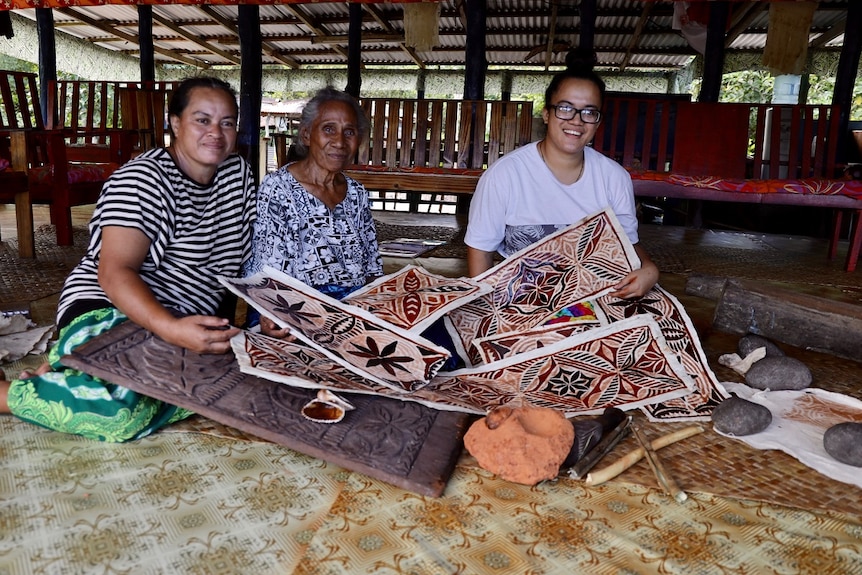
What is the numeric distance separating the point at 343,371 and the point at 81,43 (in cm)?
1269

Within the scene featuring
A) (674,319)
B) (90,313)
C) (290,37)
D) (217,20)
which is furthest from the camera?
(290,37)

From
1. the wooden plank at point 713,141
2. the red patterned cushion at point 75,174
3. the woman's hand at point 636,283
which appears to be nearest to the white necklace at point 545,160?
the woman's hand at point 636,283

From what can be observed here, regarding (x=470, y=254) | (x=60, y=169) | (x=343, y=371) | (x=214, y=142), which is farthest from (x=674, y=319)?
(x=60, y=169)

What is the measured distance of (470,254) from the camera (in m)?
2.61

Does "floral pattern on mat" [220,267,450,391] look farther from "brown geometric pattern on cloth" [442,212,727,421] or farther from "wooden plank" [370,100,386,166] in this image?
"wooden plank" [370,100,386,166]

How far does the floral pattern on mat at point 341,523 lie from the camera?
4.15ft

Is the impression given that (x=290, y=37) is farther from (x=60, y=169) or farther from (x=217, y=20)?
(x=60, y=169)

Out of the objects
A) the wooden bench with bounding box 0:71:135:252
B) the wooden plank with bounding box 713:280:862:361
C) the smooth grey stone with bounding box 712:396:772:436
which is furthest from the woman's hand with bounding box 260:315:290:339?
the wooden bench with bounding box 0:71:135:252

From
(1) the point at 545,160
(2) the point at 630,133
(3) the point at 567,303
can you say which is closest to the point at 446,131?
(2) the point at 630,133

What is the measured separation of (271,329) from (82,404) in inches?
21.8

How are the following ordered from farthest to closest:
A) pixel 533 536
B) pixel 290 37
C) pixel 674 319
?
pixel 290 37 → pixel 674 319 → pixel 533 536

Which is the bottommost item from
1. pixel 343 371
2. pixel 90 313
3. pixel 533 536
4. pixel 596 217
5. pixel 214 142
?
pixel 533 536

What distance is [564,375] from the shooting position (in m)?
2.09

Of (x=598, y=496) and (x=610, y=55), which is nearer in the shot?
(x=598, y=496)
